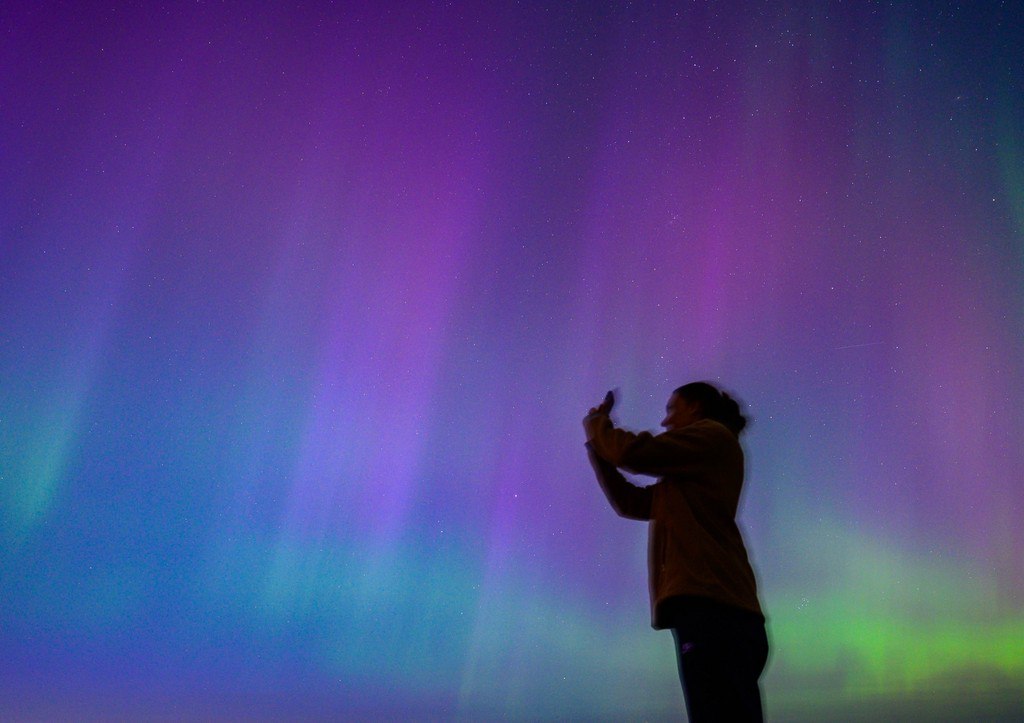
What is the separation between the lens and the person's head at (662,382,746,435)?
8.78 feet

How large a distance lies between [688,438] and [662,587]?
453 mm

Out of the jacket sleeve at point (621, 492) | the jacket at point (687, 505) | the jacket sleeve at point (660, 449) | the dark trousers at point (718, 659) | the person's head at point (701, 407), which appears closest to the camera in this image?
the dark trousers at point (718, 659)

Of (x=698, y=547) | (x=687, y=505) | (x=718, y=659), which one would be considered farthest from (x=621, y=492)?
(x=718, y=659)

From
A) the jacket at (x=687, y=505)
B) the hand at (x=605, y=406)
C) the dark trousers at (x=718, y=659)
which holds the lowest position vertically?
the dark trousers at (x=718, y=659)

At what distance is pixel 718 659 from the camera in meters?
2.04

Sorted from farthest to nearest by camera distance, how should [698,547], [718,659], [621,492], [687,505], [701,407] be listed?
[701,407] < [621,492] < [687,505] < [698,547] < [718,659]

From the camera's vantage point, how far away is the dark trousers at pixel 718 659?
2.00 m

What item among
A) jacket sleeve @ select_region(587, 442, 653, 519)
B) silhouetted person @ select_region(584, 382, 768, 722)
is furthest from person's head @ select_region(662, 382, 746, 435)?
jacket sleeve @ select_region(587, 442, 653, 519)

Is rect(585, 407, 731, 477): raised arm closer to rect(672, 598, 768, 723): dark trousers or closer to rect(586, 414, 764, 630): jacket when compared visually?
rect(586, 414, 764, 630): jacket

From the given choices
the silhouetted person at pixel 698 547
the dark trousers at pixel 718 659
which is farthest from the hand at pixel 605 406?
the dark trousers at pixel 718 659

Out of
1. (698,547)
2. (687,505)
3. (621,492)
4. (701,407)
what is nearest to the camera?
(698,547)

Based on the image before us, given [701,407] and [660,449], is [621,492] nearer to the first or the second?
[660,449]

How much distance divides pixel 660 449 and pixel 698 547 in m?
0.30

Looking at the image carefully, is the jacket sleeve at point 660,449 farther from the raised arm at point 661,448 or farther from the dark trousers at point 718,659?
the dark trousers at point 718,659
